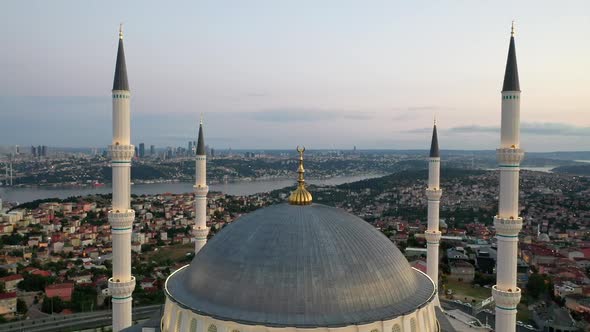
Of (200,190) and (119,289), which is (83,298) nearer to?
(200,190)

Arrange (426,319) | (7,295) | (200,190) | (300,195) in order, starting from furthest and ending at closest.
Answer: (7,295) → (200,190) → (300,195) → (426,319)

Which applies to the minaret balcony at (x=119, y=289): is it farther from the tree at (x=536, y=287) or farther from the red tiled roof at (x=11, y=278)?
the tree at (x=536, y=287)

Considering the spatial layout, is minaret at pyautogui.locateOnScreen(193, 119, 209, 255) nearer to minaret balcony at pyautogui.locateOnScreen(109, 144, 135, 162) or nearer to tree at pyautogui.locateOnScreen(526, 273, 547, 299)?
minaret balcony at pyautogui.locateOnScreen(109, 144, 135, 162)

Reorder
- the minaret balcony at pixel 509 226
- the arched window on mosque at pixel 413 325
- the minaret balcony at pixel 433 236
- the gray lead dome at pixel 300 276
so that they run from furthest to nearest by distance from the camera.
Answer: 1. the minaret balcony at pixel 433 236
2. the minaret balcony at pixel 509 226
3. the arched window on mosque at pixel 413 325
4. the gray lead dome at pixel 300 276

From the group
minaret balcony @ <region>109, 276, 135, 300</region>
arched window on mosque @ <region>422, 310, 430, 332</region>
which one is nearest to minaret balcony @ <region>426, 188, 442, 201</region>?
arched window on mosque @ <region>422, 310, 430, 332</region>

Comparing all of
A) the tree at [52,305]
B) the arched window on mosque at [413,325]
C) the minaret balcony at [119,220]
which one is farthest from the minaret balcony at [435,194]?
the tree at [52,305]

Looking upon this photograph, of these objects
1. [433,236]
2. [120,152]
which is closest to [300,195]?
[120,152]
